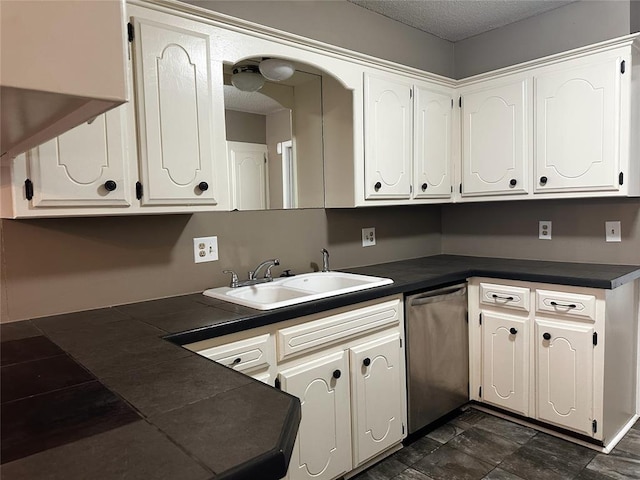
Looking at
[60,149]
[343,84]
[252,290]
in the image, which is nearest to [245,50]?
[343,84]

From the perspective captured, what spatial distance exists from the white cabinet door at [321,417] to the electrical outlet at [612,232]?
1827 millimetres

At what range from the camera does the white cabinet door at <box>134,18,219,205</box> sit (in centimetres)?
165

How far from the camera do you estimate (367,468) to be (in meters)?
2.18

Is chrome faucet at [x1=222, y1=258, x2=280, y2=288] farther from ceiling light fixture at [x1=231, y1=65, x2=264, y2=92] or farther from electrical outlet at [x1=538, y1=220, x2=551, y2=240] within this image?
electrical outlet at [x1=538, y1=220, x2=551, y2=240]

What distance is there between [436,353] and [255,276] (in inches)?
43.5

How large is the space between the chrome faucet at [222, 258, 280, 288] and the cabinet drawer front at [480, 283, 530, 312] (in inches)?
49.9

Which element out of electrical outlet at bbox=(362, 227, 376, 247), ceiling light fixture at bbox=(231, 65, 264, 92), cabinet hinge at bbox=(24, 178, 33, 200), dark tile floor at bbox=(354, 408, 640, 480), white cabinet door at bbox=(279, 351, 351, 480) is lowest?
dark tile floor at bbox=(354, 408, 640, 480)

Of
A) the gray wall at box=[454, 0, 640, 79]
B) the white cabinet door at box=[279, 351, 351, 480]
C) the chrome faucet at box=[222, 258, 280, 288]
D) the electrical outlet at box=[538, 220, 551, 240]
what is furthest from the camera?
the electrical outlet at box=[538, 220, 551, 240]

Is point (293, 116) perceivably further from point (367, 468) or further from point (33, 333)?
point (367, 468)

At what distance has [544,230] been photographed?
2.90 metres

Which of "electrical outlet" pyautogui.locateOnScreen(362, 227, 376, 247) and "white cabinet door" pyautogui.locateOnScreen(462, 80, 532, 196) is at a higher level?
"white cabinet door" pyautogui.locateOnScreen(462, 80, 532, 196)

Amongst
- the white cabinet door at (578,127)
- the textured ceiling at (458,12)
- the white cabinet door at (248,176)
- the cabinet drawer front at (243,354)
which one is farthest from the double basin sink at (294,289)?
the textured ceiling at (458,12)

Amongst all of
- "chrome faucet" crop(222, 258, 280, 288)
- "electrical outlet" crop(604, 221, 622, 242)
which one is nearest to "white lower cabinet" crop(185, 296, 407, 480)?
"chrome faucet" crop(222, 258, 280, 288)

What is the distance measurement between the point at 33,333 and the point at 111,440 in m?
0.98
